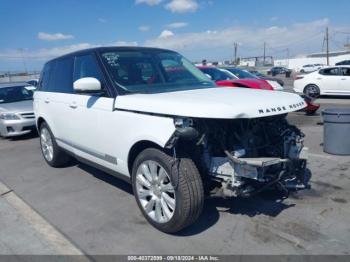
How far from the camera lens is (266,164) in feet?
10.2

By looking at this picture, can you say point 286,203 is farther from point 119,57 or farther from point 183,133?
point 119,57

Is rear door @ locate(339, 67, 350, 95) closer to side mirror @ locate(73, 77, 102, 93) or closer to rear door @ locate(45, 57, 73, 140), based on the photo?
rear door @ locate(45, 57, 73, 140)

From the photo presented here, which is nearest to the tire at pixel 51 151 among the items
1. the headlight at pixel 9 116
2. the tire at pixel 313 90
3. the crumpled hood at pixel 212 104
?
the crumpled hood at pixel 212 104

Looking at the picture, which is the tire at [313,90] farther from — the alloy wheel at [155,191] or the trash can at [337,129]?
the alloy wheel at [155,191]

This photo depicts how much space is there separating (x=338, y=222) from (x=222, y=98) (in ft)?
6.21

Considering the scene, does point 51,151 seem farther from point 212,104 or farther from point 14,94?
Answer: point 14,94

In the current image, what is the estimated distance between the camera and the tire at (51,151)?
5691 millimetres

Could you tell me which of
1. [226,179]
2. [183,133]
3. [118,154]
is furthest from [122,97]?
[226,179]

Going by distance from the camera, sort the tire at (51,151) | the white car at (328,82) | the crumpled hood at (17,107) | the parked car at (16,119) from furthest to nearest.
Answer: the white car at (328,82) < the crumpled hood at (17,107) < the parked car at (16,119) < the tire at (51,151)

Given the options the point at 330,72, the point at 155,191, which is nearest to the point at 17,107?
the point at 155,191

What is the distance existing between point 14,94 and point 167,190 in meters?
8.97

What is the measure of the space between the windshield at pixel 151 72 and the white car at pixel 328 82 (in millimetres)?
12282

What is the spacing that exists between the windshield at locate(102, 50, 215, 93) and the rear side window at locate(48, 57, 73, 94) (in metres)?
1.02

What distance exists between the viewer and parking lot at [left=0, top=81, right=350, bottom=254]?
321 cm
